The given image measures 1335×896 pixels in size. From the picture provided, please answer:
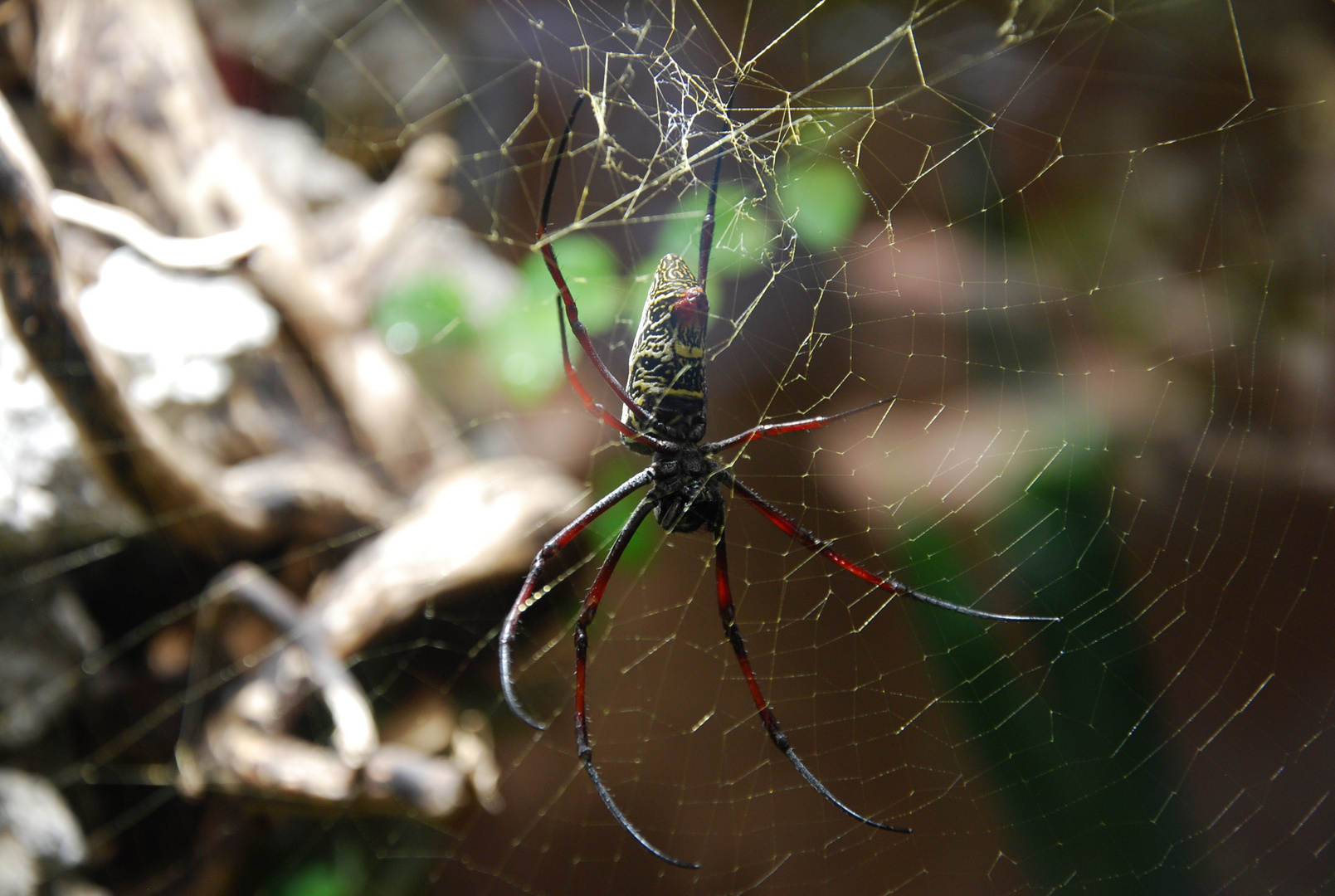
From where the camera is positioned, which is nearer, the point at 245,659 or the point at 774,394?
the point at 774,394

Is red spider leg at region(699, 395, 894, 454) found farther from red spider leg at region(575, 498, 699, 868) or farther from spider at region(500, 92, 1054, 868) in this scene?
red spider leg at region(575, 498, 699, 868)

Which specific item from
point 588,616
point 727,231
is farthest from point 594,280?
point 588,616

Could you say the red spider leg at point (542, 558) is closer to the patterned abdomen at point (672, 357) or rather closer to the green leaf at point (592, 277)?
the patterned abdomen at point (672, 357)

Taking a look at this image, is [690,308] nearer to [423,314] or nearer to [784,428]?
[784,428]

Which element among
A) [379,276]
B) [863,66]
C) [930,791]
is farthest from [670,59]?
[930,791]

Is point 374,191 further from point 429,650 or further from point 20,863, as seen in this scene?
point 20,863

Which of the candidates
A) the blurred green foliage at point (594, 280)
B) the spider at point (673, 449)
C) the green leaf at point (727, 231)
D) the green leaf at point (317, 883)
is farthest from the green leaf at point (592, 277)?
the green leaf at point (317, 883)

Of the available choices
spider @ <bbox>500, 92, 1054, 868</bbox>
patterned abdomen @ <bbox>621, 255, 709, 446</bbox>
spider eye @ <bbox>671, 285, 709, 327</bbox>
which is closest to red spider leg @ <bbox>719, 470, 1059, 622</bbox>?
spider @ <bbox>500, 92, 1054, 868</bbox>
